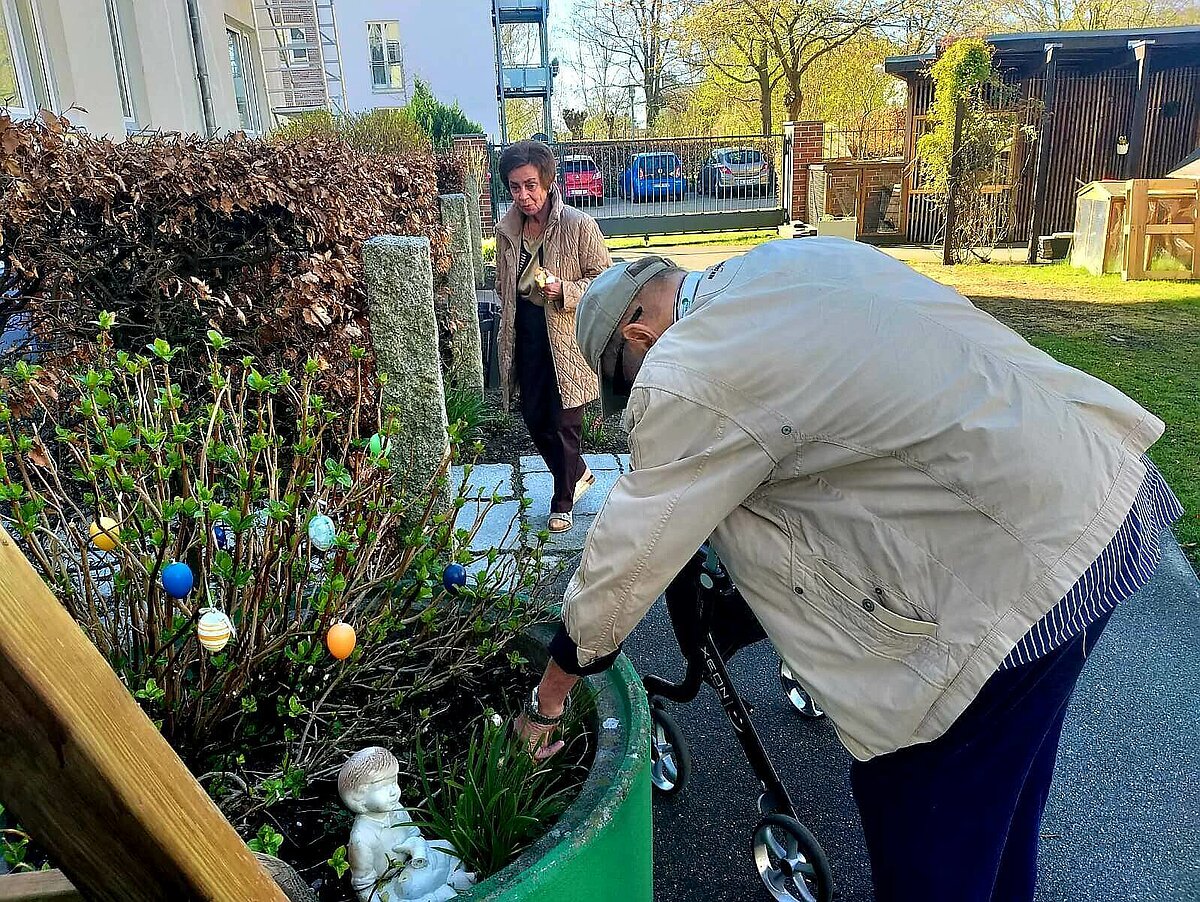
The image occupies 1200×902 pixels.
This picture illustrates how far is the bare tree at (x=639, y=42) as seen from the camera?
33219 millimetres

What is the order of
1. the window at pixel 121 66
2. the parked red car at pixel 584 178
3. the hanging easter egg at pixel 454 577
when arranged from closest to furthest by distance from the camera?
1. the hanging easter egg at pixel 454 577
2. the window at pixel 121 66
3. the parked red car at pixel 584 178

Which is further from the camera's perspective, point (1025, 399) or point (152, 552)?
point (152, 552)

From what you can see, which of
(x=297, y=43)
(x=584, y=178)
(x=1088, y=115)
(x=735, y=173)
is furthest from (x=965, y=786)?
(x=297, y=43)

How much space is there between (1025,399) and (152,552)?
196 cm

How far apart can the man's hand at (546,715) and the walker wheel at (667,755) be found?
0.88 metres

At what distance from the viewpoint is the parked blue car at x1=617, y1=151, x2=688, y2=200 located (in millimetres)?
18594

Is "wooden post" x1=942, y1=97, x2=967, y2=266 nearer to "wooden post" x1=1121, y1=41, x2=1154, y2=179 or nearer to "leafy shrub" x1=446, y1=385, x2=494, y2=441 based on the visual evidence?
"wooden post" x1=1121, y1=41, x2=1154, y2=179

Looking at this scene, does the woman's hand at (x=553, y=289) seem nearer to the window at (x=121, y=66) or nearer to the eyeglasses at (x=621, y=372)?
the eyeglasses at (x=621, y=372)

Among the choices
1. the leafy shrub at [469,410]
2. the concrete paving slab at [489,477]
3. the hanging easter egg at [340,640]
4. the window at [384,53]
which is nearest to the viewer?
the hanging easter egg at [340,640]

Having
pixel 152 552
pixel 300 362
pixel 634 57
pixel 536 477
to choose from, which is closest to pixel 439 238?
pixel 536 477

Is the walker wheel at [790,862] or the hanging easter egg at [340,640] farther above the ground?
the hanging easter egg at [340,640]

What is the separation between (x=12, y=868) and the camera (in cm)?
163

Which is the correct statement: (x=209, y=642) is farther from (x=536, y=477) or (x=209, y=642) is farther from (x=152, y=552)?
(x=536, y=477)

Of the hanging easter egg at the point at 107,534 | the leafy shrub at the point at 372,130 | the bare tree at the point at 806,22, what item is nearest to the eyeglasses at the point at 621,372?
the hanging easter egg at the point at 107,534
